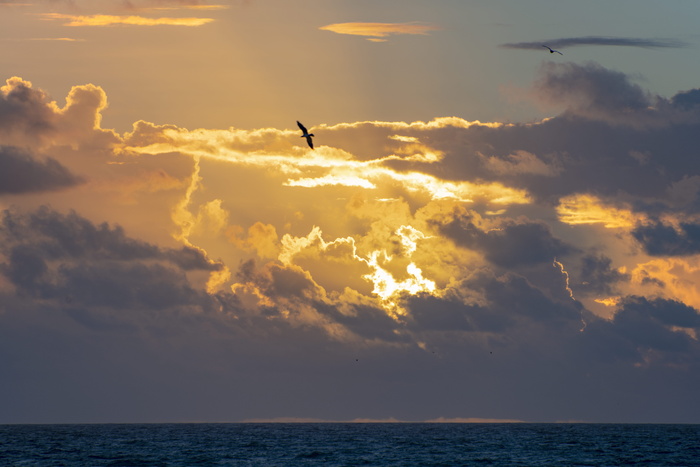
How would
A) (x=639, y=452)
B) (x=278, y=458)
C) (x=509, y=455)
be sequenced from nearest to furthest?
(x=278, y=458)
(x=509, y=455)
(x=639, y=452)

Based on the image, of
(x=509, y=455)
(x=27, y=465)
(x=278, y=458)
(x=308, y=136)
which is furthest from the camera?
(x=509, y=455)

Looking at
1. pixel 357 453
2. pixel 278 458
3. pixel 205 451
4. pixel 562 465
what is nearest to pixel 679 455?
pixel 562 465

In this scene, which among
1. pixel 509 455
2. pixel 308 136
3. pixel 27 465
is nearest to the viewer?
pixel 308 136

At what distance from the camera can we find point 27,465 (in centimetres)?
15512

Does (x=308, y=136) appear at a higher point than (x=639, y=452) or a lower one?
higher

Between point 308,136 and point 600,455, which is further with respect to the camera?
point 600,455

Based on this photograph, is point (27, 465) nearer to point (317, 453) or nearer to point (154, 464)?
point (154, 464)

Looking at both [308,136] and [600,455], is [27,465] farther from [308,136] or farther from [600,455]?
[600,455]

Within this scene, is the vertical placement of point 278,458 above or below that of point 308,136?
below

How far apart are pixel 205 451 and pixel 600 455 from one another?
76698 mm

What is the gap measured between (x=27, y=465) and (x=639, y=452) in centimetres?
11706

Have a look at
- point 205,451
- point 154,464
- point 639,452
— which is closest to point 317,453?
point 205,451

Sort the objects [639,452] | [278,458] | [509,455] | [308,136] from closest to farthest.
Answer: [308,136], [278,458], [509,455], [639,452]

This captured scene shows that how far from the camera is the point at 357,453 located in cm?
18988
